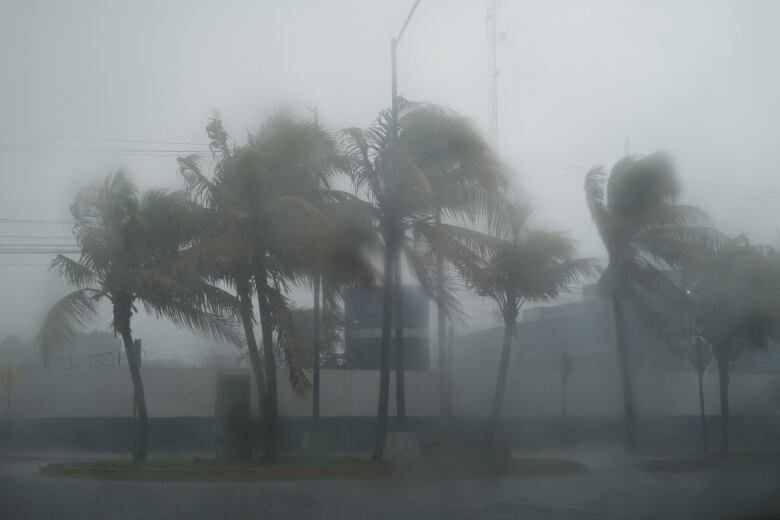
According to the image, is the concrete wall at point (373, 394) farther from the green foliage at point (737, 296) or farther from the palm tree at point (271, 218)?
the green foliage at point (737, 296)

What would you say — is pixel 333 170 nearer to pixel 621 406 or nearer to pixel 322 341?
pixel 322 341

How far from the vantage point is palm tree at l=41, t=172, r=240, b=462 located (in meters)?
21.8

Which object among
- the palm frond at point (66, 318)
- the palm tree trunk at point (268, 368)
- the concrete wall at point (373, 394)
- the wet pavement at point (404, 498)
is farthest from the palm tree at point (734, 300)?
the palm frond at point (66, 318)

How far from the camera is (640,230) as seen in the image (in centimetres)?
2842

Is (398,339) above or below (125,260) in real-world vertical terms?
below

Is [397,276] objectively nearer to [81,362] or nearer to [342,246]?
[342,246]

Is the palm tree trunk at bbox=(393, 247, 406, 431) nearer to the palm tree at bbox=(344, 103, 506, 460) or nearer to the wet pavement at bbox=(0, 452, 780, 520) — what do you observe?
the palm tree at bbox=(344, 103, 506, 460)

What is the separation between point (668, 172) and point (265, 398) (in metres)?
14.0

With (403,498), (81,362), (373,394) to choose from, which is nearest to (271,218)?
(403,498)

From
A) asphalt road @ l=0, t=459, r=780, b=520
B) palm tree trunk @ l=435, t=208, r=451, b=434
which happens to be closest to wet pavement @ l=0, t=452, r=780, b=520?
asphalt road @ l=0, t=459, r=780, b=520

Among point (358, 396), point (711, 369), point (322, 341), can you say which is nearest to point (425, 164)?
point (358, 396)

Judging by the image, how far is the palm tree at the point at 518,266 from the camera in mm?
23656

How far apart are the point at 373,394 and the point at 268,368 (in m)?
7.64

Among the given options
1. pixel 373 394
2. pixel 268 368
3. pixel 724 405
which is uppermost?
pixel 268 368
